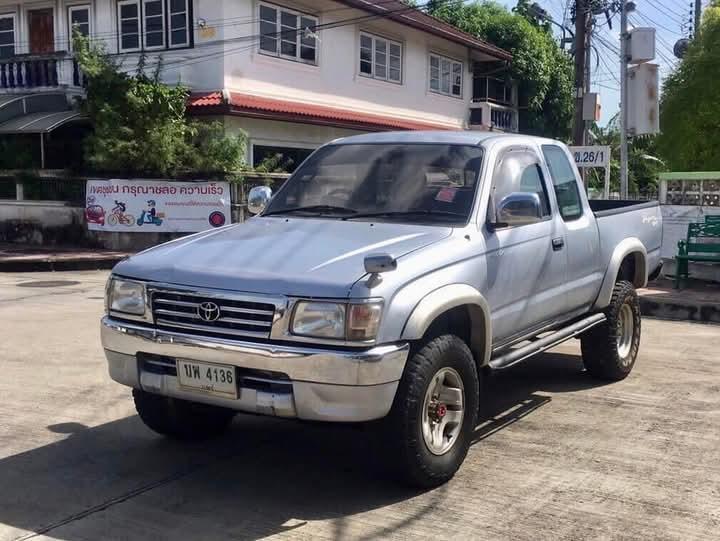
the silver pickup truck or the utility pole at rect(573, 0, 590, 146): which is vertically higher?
the utility pole at rect(573, 0, 590, 146)

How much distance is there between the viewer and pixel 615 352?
22.2 ft

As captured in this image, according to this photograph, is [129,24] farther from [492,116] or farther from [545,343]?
[545,343]

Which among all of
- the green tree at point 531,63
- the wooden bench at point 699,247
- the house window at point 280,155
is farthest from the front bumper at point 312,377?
the green tree at point 531,63

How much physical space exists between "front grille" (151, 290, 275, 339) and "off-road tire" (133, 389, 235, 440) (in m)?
0.82

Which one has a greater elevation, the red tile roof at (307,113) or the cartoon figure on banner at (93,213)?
the red tile roof at (307,113)

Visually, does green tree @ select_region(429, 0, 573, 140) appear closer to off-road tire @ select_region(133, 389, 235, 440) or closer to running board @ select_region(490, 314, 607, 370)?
running board @ select_region(490, 314, 607, 370)

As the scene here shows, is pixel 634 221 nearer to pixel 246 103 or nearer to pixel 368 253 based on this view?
pixel 368 253

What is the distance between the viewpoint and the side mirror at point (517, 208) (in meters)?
4.99

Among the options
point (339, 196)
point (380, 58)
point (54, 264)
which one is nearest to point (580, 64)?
point (380, 58)

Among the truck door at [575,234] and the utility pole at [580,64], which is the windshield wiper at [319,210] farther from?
the utility pole at [580,64]

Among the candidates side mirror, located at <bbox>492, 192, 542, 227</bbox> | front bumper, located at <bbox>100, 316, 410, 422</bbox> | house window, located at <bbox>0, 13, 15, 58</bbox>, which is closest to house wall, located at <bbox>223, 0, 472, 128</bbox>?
house window, located at <bbox>0, 13, 15, 58</bbox>

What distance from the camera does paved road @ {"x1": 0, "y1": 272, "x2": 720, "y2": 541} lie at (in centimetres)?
410

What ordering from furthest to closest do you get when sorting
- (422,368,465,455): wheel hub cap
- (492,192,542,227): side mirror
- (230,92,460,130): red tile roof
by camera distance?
(230,92,460,130): red tile roof → (492,192,542,227): side mirror → (422,368,465,455): wheel hub cap

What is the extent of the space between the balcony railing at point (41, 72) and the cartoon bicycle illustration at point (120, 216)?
4.98 metres
